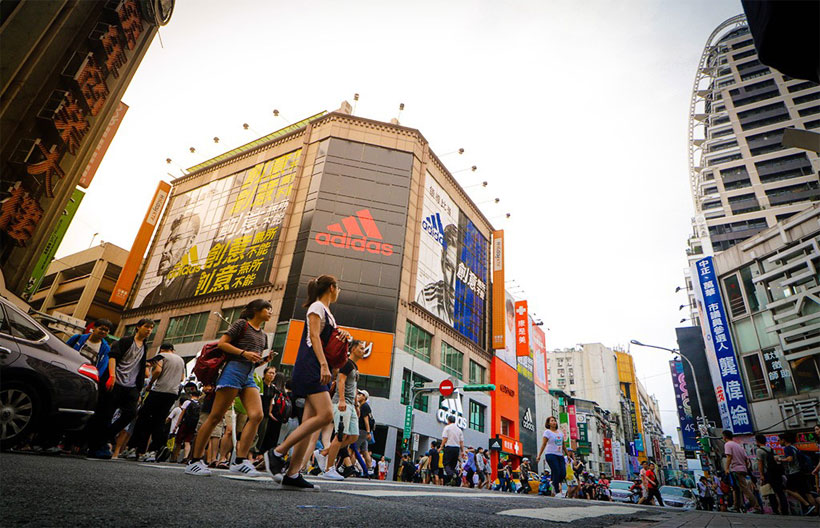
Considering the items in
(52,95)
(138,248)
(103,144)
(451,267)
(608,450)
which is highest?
(451,267)

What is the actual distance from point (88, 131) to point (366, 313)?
54.5 ft

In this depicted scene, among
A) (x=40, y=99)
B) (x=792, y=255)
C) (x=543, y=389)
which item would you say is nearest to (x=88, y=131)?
(x=40, y=99)

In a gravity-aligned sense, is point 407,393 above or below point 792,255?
below

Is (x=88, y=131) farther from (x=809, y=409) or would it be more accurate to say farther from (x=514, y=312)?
(x=514, y=312)

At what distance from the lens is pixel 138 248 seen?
3528 cm

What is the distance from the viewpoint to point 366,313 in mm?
26688

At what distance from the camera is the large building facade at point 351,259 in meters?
26.4

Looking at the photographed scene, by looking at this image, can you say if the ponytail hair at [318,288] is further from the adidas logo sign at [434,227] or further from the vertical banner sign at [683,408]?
the vertical banner sign at [683,408]

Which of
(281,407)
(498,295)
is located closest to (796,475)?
(281,407)

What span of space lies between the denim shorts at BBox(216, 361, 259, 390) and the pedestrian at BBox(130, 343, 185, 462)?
229cm

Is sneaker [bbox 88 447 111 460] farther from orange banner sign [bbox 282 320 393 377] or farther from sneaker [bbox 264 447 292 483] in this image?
orange banner sign [bbox 282 320 393 377]

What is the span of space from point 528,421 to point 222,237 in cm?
3248

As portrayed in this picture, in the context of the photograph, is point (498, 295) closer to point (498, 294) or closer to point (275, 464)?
point (498, 294)

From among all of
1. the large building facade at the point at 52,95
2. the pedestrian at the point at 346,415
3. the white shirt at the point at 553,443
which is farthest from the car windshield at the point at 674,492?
the large building facade at the point at 52,95
